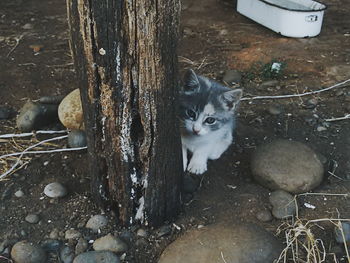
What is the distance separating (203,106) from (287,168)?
1.99ft

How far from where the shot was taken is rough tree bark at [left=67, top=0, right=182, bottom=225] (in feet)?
6.91

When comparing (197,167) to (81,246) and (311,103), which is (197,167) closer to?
(81,246)

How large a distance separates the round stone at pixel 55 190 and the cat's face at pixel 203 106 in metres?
0.79

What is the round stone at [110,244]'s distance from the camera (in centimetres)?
259

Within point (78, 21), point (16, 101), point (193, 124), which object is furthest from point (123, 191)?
point (16, 101)

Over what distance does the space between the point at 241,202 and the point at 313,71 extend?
6.53ft

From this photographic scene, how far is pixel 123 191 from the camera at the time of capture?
8.54 feet

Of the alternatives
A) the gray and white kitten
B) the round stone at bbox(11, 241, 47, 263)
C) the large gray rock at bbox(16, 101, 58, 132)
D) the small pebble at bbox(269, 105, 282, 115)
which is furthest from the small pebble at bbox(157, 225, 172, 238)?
the small pebble at bbox(269, 105, 282, 115)

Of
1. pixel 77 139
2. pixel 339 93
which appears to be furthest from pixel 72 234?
pixel 339 93

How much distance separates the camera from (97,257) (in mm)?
2510

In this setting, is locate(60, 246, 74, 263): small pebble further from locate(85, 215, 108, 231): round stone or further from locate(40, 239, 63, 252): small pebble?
locate(85, 215, 108, 231): round stone

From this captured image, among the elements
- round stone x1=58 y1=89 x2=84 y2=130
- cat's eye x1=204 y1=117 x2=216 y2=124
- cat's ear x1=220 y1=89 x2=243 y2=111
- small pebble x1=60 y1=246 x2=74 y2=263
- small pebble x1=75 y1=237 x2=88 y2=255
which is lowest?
small pebble x1=60 y1=246 x2=74 y2=263

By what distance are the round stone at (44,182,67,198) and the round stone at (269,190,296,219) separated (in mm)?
1179

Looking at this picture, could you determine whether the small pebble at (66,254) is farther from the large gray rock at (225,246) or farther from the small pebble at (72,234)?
the large gray rock at (225,246)
